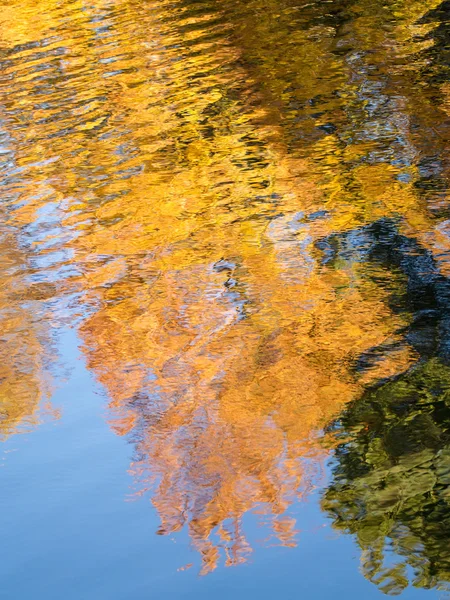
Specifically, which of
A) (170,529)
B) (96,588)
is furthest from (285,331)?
(96,588)

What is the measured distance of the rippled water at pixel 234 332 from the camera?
8.08 feet

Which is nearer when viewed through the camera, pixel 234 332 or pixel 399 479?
pixel 399 479

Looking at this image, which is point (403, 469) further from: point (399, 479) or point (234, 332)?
point (234, 332)

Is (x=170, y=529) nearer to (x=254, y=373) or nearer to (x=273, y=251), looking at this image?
(x=254, y=373)

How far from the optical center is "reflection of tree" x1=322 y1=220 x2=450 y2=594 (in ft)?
7.52

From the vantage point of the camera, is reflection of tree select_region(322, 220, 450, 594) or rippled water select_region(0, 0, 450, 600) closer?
reflection of tree select_region(322, 220, 450, 594)

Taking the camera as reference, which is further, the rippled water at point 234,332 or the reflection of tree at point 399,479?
the rippled water at point 234,332

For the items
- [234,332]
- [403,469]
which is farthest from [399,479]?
[234,332]

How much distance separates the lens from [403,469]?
2.59 metres

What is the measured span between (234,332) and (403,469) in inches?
39.2

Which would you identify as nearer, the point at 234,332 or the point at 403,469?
the point at 403,469

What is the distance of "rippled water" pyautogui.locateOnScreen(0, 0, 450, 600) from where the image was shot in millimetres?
2463

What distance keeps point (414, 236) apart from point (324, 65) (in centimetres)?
275

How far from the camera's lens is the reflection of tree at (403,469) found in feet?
7.52
